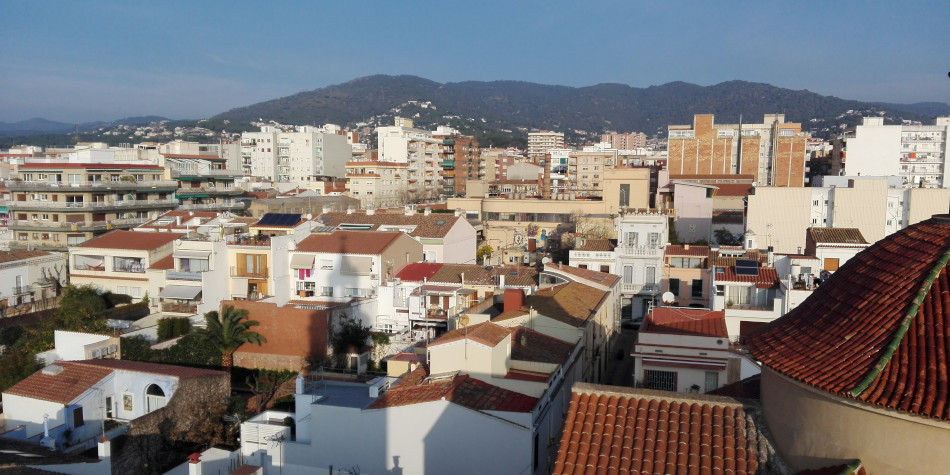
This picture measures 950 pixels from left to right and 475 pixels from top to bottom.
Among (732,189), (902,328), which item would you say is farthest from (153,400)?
(732,189)

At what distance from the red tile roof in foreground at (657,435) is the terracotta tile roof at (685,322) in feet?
40.7

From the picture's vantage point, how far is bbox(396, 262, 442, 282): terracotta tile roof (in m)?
38.3

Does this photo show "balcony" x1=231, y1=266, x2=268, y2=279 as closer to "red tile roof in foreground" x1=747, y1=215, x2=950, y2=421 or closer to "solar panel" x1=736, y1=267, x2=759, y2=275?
"solar panel" x1=736, y1=267, x2=759, y2=275

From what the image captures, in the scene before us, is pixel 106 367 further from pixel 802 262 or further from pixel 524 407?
pixel 802 262

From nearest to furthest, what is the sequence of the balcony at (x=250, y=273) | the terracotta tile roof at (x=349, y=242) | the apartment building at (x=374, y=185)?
the terracotta tile roof at (x=349, y=242), the balcony at (x=250, y=273), the apartment building at (x=374, y=185)

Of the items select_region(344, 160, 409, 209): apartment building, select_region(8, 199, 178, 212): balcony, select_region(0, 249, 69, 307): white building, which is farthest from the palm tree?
select_region(344, 160, 409, 209): apartment building

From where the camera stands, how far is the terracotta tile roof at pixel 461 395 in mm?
17594

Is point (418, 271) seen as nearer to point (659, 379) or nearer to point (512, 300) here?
point (512, 300)

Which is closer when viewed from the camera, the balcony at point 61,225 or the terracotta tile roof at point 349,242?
the terracotta tile roof at point 349,242

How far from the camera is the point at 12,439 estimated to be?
23266mm

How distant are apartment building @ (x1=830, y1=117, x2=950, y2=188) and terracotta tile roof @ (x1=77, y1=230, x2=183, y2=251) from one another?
81217 millimetres

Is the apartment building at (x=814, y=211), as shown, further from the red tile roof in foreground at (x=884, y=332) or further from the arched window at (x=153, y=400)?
the red tile roof in foreground at (x=884, y=332)

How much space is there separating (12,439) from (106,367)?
11.2 ft

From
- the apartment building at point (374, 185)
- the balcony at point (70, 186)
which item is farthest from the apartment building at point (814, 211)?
the apartment building at point (374, 185)
